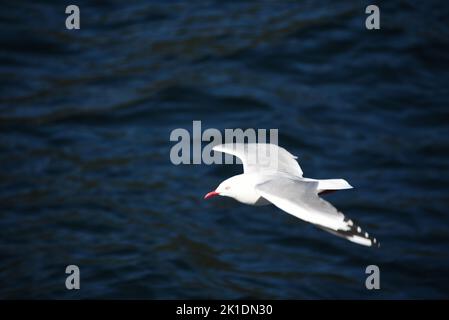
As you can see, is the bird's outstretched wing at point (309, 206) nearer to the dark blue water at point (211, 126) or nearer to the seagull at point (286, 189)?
the seagull at point (286, 189)

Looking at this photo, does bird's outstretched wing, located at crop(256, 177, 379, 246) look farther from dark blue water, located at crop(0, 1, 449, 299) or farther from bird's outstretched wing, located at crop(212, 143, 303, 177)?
dark blue water, located at crop(0, 1, 449, 299)

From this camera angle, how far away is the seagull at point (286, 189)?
5.00 meters

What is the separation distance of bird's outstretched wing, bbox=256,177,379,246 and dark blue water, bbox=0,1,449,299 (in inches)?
166

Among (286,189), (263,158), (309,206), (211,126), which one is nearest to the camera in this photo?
(309,206)

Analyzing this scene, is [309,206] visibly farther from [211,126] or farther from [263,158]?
[211,126]

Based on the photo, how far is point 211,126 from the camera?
12.0m

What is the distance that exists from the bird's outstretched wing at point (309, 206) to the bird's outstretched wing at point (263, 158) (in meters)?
0.76

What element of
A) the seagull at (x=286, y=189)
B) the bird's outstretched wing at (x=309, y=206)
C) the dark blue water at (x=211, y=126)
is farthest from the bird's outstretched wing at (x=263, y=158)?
the dark blue water at (x=211, y=126)

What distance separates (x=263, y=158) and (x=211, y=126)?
5.17 m

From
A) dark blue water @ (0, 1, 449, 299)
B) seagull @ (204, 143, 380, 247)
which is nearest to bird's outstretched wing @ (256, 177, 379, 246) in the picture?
seagull @ (204, 143, 380, 247)

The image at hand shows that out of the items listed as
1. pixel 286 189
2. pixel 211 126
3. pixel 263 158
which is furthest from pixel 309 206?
pixel 211 126

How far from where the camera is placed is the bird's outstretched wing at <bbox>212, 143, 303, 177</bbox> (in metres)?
6.63

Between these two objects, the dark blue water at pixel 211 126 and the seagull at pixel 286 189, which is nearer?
the seagull at pixel 286 189

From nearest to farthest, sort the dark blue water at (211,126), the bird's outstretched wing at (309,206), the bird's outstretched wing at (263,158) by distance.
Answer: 1. the bird's outstretched wing at (309,206)
2. the bird's outstretched wing at (263,158)
3. the dark blue water at (211,126)
